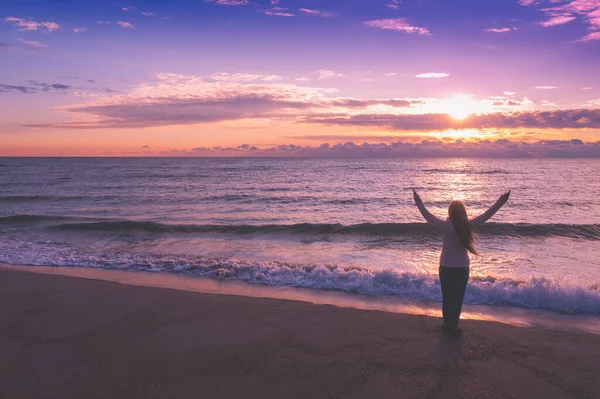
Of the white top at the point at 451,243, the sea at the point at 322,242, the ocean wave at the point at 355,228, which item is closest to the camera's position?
the white top at the point at 451,243

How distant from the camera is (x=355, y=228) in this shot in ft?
54.0

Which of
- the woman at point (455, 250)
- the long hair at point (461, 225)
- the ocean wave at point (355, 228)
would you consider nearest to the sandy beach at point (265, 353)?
the woman at point (455, 250)

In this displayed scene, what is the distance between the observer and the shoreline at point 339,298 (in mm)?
6844

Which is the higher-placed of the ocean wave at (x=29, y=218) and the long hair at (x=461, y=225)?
the long hair at (x=461, y=225)

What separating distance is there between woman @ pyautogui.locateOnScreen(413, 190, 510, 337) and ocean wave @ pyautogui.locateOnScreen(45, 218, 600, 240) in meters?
10.2

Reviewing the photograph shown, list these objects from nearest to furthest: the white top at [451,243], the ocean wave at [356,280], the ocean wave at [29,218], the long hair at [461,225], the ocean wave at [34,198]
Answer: the long hair at [461,225], the white top at [451,243], the ocean wave at [356,280], the ocean wave at [29,218], the ocean wave at [34,198]

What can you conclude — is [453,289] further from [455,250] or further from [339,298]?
[339,298]

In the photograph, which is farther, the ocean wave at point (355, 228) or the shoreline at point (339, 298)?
the ocean wave at point (355, 228)

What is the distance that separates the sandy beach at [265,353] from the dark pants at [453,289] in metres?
0.35

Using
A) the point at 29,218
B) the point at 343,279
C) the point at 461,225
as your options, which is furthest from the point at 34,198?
the point at 461,225

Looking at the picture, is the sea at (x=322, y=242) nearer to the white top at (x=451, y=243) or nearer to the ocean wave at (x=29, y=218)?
the ocean wave at (x=29, y=218)

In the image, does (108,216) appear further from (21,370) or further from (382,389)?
(382,389)

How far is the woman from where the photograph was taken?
528 cm

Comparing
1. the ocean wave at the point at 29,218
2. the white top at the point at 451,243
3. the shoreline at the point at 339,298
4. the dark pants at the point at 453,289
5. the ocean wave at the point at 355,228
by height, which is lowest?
the shoreline at the point at 339,298
